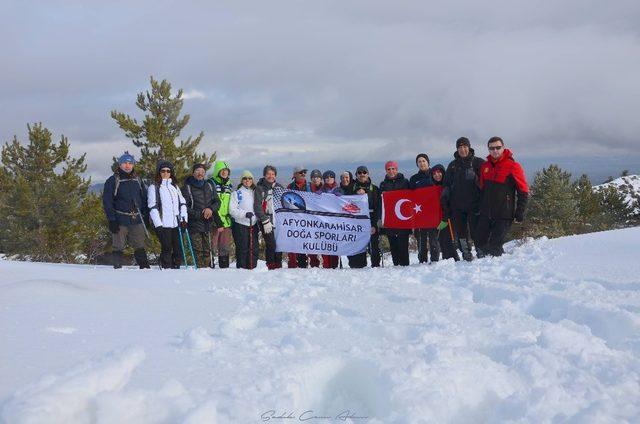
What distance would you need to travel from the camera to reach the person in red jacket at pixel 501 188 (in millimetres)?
7344

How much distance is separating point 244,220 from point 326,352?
552 cm

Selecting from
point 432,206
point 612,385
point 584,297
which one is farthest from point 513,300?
point 432,206

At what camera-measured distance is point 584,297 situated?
463cm

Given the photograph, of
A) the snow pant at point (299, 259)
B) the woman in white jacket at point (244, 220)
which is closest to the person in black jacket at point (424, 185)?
the snow pant at point (299, 259)

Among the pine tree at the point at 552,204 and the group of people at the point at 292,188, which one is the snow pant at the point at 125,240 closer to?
the group of people at the point at 292,188

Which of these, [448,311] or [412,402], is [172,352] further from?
[448,311]

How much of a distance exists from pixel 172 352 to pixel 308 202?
20.7 ft

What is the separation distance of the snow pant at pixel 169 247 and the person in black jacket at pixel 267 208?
1516 millimetres

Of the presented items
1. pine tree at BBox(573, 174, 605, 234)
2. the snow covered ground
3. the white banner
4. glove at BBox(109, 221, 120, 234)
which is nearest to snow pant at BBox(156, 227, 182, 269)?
glove at BBox(109, 221, 120, 234)

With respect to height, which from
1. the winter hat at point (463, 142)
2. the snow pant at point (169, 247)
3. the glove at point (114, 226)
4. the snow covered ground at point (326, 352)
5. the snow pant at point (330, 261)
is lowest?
the snow pant at point (330, 261)

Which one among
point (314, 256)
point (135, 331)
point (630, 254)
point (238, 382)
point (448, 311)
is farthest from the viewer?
point (314, 256)

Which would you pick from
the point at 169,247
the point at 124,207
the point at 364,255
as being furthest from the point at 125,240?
the point at 364,255

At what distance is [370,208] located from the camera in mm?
9484

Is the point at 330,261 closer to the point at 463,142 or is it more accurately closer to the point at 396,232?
the point at 396,232
